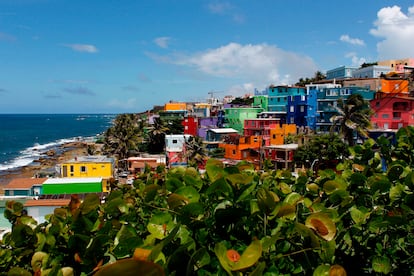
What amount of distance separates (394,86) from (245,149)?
1843 cm

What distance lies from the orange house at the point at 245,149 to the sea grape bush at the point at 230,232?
32.5 meters

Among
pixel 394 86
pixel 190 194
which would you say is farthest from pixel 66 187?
pixel 394 86

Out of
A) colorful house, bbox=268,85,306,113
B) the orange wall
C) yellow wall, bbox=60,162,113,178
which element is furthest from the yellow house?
the orange wall

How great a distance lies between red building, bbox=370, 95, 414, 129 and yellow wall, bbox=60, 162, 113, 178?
2295 cm

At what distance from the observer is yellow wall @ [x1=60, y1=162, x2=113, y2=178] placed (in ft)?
87.9

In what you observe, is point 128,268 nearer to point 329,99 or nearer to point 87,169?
point 87,169

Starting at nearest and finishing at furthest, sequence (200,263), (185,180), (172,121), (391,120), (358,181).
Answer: (200,263) < (185,180) < (358,181) < (391,120) < (172,121)

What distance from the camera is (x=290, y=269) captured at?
4.87ft

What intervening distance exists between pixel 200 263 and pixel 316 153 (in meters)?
29.0

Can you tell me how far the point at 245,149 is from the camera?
34906mm

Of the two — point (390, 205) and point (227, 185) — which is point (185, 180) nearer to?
point (227, 185)

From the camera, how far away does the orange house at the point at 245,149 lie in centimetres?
3475

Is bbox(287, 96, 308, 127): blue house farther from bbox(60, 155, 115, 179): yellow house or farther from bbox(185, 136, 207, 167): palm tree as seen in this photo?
bbox(60, 155, 115, 179): yellow house

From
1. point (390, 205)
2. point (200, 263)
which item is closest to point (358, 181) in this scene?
point (390, 205)
